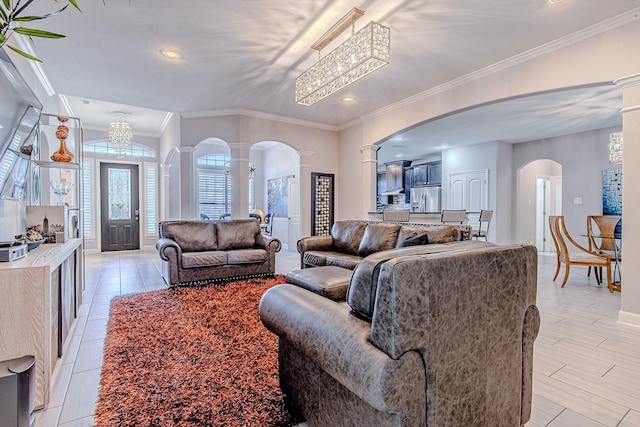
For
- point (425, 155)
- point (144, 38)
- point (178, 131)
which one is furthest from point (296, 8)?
point (425, 155)

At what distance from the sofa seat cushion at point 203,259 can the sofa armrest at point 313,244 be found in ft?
3.54

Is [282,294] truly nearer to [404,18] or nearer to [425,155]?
[404,18]

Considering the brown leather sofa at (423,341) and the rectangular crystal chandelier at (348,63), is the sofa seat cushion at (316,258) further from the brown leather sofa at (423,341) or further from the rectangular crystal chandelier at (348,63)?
the brown leather sofa at (423,341)

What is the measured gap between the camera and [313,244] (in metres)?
4.76

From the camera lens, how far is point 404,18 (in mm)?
2955

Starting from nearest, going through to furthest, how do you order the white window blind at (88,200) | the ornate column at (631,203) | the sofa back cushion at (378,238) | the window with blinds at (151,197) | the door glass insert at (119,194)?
the ornate column at (631,203) < the sofa back cushion at (378,238) < the white window blind at (88,200) < the door glass insert at (119,194) < the window with blinds at (151,197)

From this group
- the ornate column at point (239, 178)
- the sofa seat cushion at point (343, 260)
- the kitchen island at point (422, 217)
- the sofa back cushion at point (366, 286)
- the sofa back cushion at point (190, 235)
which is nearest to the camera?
the sofa back cushion at point (366, 286)

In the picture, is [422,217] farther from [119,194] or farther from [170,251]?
[119,194]

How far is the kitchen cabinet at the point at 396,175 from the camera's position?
10156 mm

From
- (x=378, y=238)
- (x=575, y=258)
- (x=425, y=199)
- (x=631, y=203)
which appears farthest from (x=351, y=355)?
(x=425, y=199)

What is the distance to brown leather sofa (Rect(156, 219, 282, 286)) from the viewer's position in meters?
4.28

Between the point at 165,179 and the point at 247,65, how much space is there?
4.75 metres

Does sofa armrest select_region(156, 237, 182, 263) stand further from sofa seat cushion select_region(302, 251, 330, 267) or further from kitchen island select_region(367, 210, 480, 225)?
kitchen island select_region(367, 210, 480, 225)

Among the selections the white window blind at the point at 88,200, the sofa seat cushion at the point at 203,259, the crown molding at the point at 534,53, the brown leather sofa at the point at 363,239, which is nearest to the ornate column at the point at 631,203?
the crown molding at the point at 534,53
